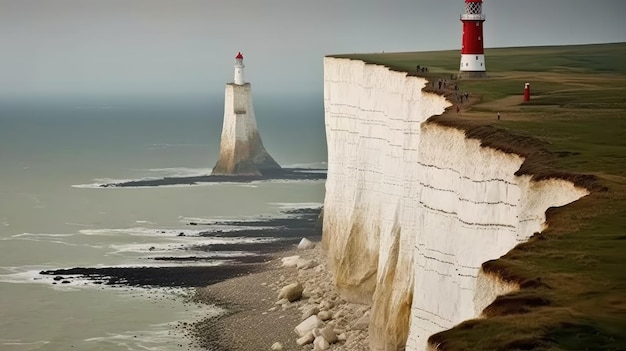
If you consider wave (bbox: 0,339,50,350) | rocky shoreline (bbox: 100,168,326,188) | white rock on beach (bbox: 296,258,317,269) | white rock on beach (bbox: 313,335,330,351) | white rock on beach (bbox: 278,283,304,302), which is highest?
white rock on beach (bbox: 313,335,330,351)

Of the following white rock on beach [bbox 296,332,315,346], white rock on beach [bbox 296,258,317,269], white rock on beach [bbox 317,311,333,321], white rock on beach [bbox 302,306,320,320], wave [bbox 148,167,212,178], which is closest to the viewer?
white rock on beach [bbox 296,332,315,346]

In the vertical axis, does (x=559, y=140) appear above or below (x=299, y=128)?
above

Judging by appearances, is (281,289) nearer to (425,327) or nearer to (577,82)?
(577,82)

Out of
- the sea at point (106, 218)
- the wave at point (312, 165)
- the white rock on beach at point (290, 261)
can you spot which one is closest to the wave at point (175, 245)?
the sea at point (106, 218)

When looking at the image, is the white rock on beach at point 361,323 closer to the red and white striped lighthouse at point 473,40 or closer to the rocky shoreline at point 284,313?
the rocky shoreline at point 284,313

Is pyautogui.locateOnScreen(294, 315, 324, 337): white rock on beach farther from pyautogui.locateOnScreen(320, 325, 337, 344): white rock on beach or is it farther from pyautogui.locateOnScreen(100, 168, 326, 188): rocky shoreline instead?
pyautogui.locateOnScreen(100, 168, 326, 188): rocky shoreline

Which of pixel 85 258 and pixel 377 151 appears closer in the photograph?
pixel 377 151

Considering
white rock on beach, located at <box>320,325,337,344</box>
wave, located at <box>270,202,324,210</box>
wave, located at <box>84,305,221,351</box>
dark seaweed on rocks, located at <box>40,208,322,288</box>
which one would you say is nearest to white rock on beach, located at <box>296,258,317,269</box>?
dark seaweed on rocks, located at <box>40,208,322,288</box>

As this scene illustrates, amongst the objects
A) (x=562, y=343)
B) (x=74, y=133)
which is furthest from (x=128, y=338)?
(x=74, y=133)

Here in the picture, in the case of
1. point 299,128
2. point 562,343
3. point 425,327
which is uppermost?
point 562,343
